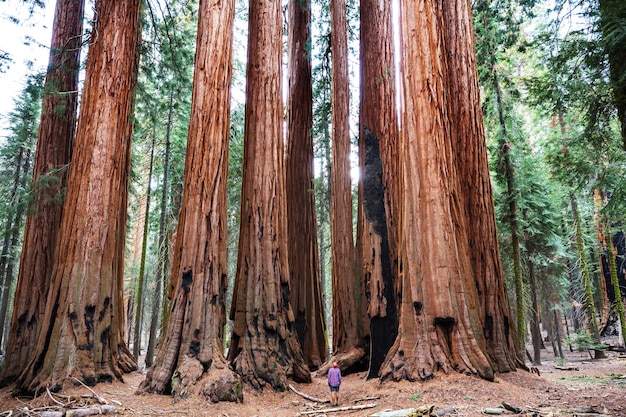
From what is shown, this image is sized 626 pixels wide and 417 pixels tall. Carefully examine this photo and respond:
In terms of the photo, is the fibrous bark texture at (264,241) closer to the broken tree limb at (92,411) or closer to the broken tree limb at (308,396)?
the broken tree limb at (308,396)

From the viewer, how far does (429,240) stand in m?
6.02

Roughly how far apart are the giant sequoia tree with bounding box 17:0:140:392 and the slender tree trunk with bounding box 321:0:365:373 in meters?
4.44

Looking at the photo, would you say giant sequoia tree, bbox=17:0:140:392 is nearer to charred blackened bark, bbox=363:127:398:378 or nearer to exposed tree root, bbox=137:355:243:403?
exposed tree root, bbox=137:355:243:403

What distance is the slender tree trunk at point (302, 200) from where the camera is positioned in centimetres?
1025

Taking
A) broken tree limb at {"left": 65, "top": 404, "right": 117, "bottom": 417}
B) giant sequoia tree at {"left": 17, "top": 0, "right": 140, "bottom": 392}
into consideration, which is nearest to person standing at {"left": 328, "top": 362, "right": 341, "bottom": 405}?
broken tree limb at {"left": 65, "top": 404, "right": 117, "bottom": 417}

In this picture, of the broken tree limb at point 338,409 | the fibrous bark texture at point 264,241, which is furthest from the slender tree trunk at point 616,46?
the fibrous bark texture at point 264,241

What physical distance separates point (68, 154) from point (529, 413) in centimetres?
975

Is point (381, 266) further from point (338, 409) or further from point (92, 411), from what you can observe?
point (92, 411)

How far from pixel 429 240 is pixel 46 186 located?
7.41 m

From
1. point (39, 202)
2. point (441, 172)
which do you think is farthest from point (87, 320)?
point (441, 172)

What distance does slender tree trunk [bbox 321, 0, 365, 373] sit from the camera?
9369mm

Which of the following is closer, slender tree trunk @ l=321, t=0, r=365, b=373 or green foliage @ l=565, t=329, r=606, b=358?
slender tree trunk @ l=321, t=0, r=365, b=373

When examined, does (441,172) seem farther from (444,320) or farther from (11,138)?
(11,138)

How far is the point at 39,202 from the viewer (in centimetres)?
884
